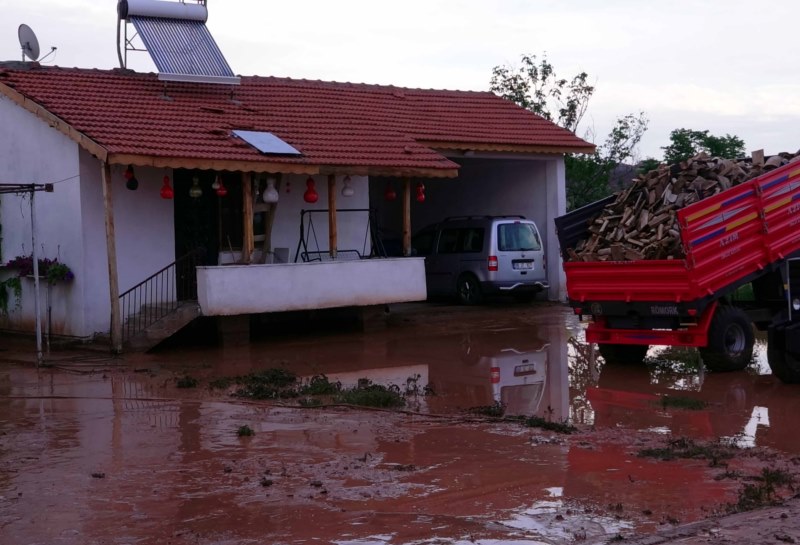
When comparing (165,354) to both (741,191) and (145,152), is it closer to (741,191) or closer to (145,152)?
(145,152)

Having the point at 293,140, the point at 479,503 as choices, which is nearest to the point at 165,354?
the point at 293,140

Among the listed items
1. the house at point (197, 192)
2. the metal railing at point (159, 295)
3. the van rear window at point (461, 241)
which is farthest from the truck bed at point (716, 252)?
the van rear window at point (461, 241)

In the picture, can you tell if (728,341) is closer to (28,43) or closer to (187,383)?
(187,383)

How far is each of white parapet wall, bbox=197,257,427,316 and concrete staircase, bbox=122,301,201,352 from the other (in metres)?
0.22

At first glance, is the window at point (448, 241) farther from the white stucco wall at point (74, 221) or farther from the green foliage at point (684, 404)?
the green foliage at point (684, 404)

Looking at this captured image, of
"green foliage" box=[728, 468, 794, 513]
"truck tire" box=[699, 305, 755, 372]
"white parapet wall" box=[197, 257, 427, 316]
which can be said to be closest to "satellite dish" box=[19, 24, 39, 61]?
"white parapet wall" box=[197, 257, 427, 316]

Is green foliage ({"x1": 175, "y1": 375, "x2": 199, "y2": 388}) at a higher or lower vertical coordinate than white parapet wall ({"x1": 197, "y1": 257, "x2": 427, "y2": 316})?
lower

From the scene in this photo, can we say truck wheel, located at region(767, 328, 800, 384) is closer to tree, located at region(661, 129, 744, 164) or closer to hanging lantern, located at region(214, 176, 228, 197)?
hanging lantern, located at region(214, 176, 228, 197)

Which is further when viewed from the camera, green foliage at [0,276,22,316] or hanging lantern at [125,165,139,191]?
green foliage at [0,276,22,316]

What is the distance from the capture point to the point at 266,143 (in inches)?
687

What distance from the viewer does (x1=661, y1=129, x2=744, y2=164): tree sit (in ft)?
122

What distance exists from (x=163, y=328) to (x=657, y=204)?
7.37 m

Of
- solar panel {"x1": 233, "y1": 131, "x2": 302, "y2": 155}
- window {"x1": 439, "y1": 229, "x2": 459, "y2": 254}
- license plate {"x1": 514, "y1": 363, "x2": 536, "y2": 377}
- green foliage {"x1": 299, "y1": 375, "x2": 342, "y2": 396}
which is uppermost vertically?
solar panel {"x1": 233, "y1": 131, "x2": 302, "y2": 155}

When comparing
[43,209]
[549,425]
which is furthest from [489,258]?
[549,425]
